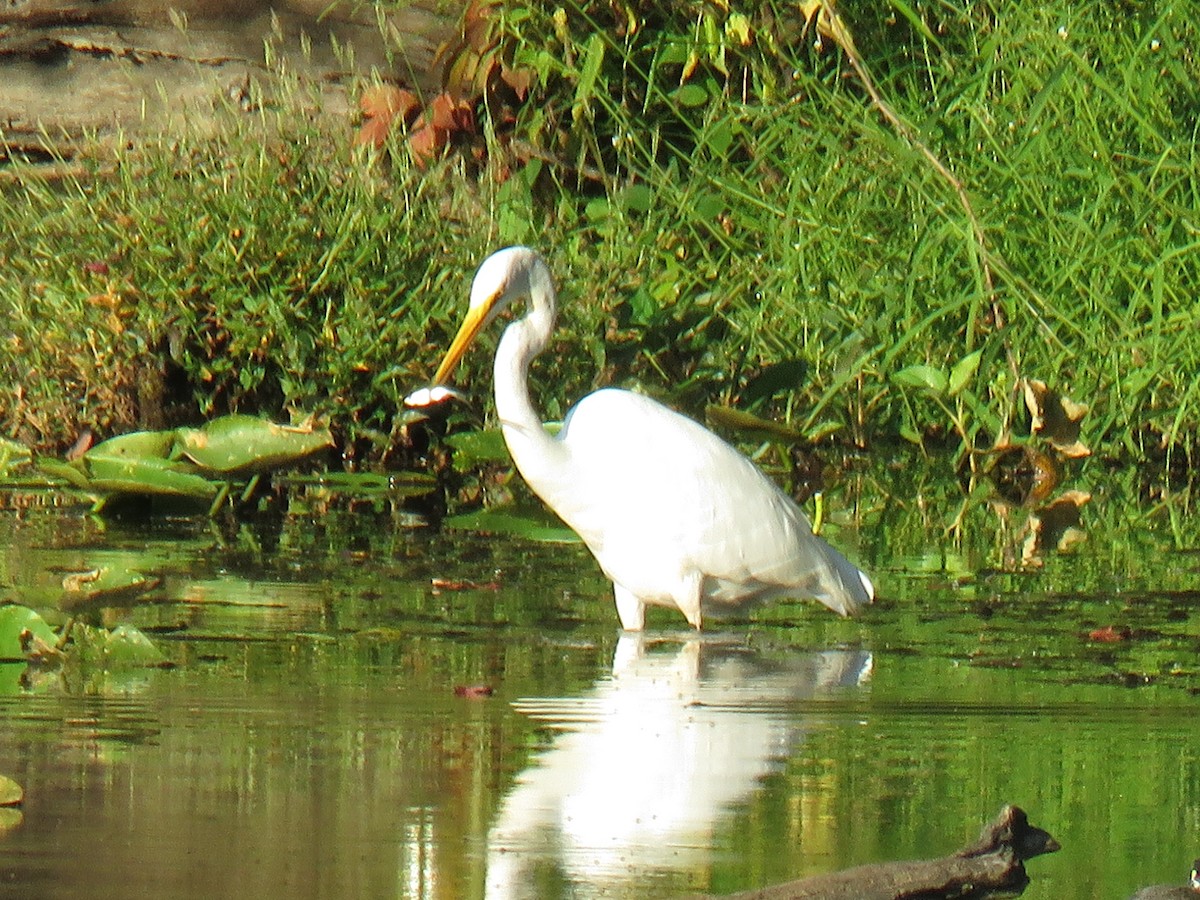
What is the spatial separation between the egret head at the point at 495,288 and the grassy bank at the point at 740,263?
227 cm

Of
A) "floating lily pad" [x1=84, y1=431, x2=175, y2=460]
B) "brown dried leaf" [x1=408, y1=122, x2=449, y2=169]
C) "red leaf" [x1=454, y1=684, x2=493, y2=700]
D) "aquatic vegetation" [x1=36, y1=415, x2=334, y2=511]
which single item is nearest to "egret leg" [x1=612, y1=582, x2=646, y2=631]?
"red leaf" [x1=454, y1=684, x2=493, y2=700]

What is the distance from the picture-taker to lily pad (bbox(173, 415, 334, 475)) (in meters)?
6.23

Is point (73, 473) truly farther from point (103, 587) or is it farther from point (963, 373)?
point (963, 373)

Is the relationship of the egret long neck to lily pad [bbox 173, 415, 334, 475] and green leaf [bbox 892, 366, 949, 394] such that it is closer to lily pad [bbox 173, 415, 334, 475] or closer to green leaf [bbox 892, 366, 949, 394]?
lily pad [bbox 173, 415, 334, 475]

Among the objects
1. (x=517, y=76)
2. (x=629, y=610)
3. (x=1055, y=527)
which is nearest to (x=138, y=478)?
(x=629, y=610)

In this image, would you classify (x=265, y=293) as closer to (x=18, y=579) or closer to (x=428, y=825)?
(x=18, y=579)

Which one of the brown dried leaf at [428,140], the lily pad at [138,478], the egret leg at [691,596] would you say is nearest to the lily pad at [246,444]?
the lily pad at [138,478]

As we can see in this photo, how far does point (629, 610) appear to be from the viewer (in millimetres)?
4832

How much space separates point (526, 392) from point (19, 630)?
150 centimetres

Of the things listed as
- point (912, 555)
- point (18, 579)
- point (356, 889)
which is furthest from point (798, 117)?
point (356, 889)

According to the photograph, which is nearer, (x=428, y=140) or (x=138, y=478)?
(x=138, y=478)

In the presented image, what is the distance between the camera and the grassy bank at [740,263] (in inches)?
293

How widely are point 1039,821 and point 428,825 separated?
0.81m

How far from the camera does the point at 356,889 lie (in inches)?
96.9
